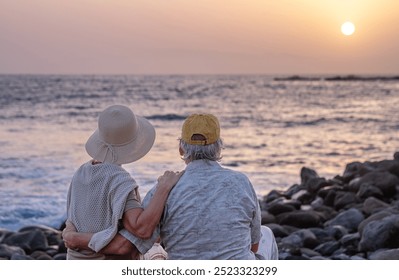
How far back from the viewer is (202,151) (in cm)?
290

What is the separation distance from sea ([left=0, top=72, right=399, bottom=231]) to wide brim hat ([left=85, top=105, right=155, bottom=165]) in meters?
4.74

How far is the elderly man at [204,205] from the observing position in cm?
286

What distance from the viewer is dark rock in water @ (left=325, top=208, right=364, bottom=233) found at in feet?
22.2

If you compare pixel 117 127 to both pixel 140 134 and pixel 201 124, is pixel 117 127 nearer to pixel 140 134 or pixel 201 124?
pixel 140 134

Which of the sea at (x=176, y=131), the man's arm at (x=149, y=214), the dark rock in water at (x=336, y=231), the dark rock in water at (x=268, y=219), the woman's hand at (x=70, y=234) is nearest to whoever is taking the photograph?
the man's arm at (x=149, y=214)

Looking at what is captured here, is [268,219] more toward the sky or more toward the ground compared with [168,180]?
more toward the ground

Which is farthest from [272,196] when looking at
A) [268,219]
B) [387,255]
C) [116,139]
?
[116,139]

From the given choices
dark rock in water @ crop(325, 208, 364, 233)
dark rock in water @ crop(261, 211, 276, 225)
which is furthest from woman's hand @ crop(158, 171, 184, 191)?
dark rock in water @ crop(261, 211, 276, 225)

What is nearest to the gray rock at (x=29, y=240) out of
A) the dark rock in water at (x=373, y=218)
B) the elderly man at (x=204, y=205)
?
the dark rock in water at (x=373, y=218)

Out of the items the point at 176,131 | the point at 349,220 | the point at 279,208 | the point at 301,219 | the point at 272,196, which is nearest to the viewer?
the point at 349,220

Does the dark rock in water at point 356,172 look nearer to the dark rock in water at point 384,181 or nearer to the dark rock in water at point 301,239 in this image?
the dark rock in water at point 384,181

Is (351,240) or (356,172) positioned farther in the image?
(356,172)

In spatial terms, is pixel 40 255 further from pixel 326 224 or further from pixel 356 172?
pixel 356 172

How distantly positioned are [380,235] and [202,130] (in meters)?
3.25
